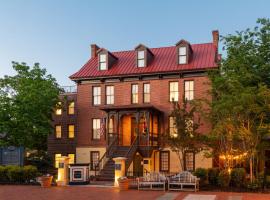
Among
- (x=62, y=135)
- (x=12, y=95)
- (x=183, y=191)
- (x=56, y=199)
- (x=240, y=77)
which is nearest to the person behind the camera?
(x=56, y=199)

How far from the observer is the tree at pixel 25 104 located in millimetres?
34000

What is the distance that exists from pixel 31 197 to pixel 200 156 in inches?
668

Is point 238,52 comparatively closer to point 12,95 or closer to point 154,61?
point 154,61

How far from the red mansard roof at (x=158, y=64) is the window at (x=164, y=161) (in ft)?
23.3

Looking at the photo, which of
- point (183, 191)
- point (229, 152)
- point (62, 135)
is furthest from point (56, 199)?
point (62, 135)

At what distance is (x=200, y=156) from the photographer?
32.6m

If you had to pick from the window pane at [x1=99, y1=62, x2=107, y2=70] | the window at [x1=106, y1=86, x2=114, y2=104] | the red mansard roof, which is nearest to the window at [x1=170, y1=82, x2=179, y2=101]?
the red mansard roof

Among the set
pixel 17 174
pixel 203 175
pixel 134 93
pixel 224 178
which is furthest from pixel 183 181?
pixel 134 93

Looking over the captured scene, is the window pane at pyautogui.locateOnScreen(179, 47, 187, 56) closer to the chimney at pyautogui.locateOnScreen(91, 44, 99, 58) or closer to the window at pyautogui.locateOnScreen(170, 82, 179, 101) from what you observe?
the window at pyautogui.locateOnScreen(170, 82, 179, 101)

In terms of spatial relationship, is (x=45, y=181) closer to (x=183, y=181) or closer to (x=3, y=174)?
(x=3, y=174)

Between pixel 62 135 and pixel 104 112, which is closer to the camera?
pixel 104 112

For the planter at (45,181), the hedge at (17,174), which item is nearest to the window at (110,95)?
the hedge at (17,174)

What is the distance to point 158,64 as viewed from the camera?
35.3 meters

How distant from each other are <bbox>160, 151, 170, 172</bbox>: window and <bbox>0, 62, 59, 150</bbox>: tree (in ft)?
35.7
